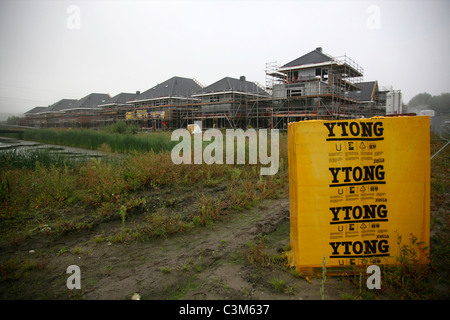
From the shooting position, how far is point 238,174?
26.4 ft

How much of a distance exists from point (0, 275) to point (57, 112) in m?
69.0

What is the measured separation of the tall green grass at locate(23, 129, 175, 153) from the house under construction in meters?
15.2

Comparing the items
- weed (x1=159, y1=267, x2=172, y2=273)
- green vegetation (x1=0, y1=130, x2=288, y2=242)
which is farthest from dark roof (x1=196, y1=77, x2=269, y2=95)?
weed (x1=159, y1=267, x2=172, y2=273)

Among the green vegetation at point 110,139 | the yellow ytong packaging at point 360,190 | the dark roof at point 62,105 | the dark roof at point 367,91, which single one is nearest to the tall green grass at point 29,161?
the green vegetation at point 110,139

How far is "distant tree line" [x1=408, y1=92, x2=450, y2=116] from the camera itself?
64.9 m

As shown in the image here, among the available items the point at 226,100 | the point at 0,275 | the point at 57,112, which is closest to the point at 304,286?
the point at 0,275

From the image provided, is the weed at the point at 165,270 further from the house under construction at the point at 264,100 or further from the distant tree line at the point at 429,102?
the distant tree line at the point at 429,102

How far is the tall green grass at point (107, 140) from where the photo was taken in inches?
510

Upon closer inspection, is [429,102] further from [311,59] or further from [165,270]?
[165,270]

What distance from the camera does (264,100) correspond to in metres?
31.0

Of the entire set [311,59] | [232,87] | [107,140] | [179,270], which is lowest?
[179,270]

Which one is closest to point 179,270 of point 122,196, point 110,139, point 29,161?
point 122,196

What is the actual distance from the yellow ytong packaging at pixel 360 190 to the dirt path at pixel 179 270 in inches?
15.8

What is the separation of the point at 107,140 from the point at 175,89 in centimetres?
2634
